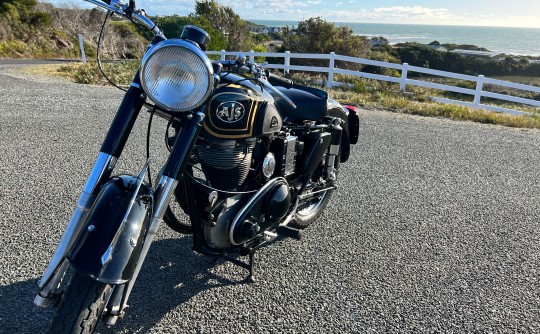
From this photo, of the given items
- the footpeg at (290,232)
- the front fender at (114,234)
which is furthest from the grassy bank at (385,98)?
the front fender at (114,234)

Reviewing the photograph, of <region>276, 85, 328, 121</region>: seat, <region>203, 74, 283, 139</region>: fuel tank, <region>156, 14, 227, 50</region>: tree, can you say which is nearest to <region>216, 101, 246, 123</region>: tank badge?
<region>203, 74, 283, 139</region>: fuel tank

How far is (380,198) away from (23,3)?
2793 centimetres

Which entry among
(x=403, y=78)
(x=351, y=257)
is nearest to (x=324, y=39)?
(x=403, y=78)

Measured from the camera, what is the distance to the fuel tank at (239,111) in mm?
2506

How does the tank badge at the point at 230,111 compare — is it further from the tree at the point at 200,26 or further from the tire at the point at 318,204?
the tree at the point at 200,26

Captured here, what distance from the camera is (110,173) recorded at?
2182mm

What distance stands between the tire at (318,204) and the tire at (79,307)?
81.0 inches

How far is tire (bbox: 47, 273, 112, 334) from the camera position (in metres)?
1.90

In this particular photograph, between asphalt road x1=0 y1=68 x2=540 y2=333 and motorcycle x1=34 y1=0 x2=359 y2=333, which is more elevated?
motorcycle x1=34 y1=0 x2=359 y2=333

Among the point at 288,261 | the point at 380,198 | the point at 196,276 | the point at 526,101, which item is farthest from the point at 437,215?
the point at 526,101

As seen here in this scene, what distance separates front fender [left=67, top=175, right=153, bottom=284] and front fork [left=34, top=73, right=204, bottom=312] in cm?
5

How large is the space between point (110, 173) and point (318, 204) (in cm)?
233

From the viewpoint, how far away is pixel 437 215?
4.37 meters

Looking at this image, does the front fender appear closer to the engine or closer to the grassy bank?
the engine
